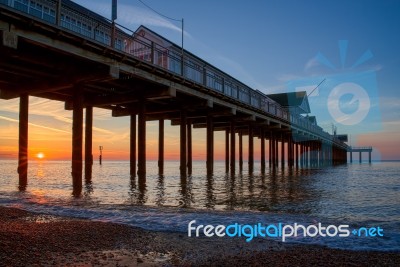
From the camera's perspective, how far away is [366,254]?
5242 millimetres

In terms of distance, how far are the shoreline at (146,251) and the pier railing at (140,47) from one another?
778cm

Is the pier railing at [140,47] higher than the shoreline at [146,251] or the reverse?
higher

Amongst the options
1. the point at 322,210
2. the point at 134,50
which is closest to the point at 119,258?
the point at 322,210

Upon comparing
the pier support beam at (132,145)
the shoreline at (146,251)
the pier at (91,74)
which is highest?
the pier at (91,74)

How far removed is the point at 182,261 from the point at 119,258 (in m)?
0.91

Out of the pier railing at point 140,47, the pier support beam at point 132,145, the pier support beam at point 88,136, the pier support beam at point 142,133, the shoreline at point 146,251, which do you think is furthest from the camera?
the pier support beam at point 132,145

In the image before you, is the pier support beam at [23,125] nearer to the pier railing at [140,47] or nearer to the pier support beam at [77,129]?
the pier support beam at [77,129]

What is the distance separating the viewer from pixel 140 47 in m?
20.8

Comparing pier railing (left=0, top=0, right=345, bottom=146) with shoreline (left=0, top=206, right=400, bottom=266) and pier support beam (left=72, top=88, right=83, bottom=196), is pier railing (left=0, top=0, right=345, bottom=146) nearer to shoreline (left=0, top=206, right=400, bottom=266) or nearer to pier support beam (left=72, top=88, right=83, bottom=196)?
pier support beam (left=72, top=88, right=83, bottom=196)

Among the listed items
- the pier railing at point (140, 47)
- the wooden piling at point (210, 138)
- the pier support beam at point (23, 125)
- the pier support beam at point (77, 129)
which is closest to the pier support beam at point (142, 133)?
the pier railing at point (140, 47)

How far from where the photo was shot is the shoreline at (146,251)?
461 cm

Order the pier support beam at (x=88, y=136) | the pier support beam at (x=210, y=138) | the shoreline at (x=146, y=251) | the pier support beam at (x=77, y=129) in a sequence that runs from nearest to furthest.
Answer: the shoreline at (x=146, y=251) → the pier support beam at (x=77, y=129) → the pier support beam at (x=88, y=136) → the pier support beam at (x=210, y=138)

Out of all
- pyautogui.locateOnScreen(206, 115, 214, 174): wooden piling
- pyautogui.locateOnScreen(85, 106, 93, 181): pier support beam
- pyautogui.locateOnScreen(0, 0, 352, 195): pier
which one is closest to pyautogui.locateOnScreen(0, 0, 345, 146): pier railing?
pyautogui.locateOnScreen(0, 0, 352, 195): pier

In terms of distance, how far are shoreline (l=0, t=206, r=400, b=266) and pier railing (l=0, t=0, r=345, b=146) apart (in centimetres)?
778
